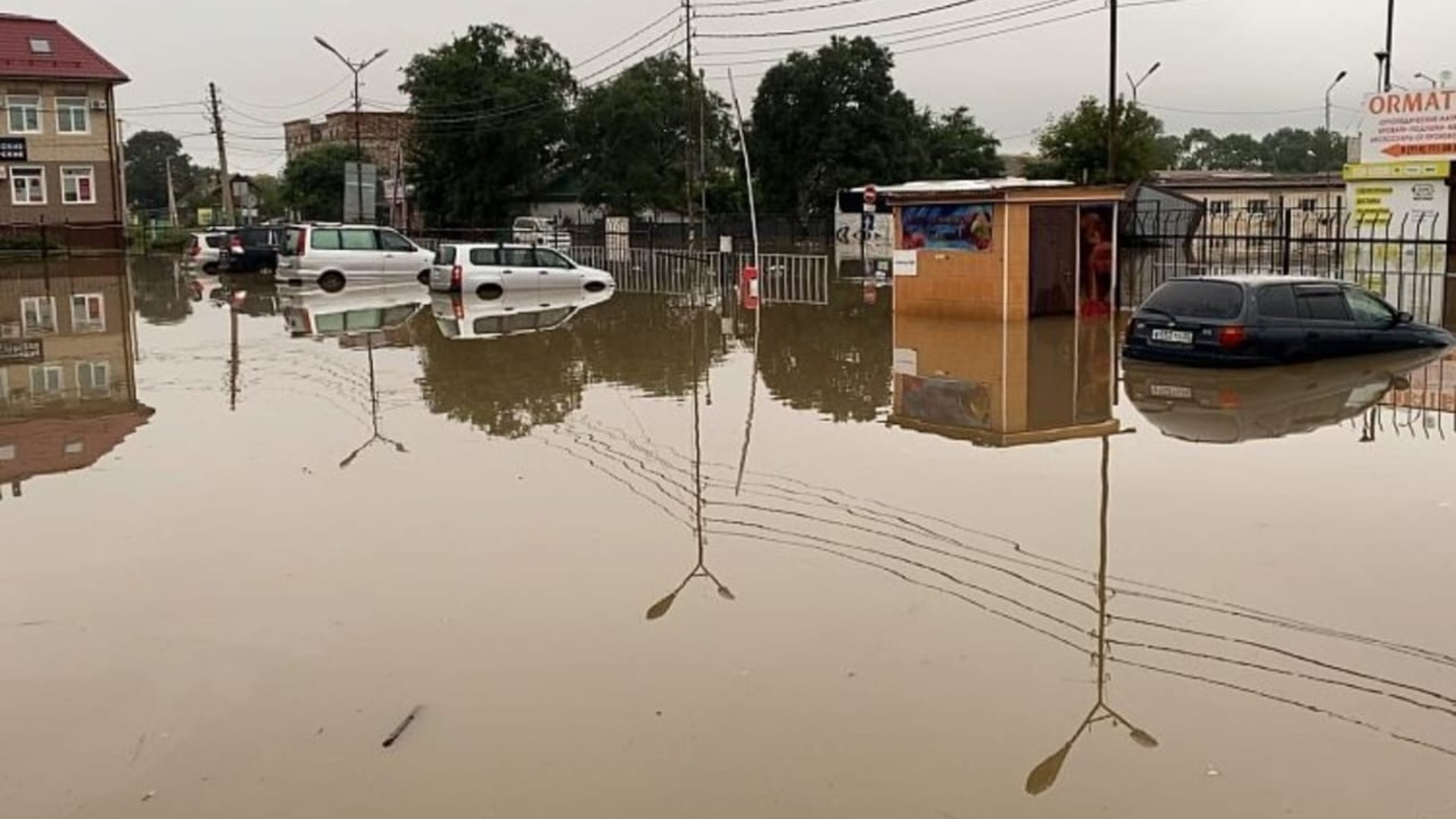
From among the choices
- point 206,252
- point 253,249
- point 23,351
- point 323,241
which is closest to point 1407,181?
point 323,241

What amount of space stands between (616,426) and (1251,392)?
7236 mm

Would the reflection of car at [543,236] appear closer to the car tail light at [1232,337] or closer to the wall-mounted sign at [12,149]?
the wall-mounted sign at [12,149]

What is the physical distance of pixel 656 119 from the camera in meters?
62.9

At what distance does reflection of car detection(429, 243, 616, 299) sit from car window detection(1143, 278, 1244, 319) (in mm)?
17305

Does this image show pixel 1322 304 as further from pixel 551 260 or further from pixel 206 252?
pixel 206 252

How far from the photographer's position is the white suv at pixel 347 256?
33.6 metres

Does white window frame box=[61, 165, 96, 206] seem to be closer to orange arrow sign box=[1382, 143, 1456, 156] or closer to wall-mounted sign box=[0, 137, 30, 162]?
wall-mounted sign box=[0, 137, 30, 162]

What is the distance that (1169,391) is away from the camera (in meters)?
15.4

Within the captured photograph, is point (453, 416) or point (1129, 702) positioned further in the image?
point (453, 416)

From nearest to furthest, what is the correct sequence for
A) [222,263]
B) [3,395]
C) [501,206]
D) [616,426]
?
[616,426] < [3,395] < [222,263] < [501,206]

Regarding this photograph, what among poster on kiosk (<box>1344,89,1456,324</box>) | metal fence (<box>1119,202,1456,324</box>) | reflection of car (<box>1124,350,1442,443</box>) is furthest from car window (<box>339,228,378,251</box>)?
poster on kiosk (<box>1344,89,1456,324</box>)

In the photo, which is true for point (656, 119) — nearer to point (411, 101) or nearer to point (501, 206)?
point (501, 206)

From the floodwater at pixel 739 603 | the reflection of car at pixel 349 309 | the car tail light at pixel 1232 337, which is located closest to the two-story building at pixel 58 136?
the reflection of car at pixel 349 309

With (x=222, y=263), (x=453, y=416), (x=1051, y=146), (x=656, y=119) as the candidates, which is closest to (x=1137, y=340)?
(x=453, y=416)
